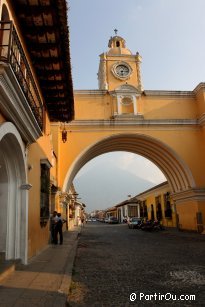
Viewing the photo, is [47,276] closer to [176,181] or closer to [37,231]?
[37,231]

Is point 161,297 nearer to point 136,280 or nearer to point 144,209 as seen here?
point 136,280

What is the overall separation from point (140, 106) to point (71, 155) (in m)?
6.11

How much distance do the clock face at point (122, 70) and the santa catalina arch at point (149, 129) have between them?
3.84ft

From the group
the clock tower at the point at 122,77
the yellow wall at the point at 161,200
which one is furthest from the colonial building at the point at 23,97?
the yellow wall at the point at 161,200

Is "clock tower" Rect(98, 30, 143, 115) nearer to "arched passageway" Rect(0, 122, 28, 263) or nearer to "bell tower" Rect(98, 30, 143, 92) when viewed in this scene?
"bell tower" Rect(98, 30, 143, 92)

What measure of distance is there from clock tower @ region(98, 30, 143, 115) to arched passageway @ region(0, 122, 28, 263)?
49.4 feet

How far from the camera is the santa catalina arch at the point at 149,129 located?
2092cm

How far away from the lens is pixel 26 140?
24.4ft

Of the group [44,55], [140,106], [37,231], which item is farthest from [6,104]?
[140,106]

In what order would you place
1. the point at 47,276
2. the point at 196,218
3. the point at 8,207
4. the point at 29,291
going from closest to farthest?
the point at 29,291 < the point at 47,276 < the point at 8,207 < the point at 196,218

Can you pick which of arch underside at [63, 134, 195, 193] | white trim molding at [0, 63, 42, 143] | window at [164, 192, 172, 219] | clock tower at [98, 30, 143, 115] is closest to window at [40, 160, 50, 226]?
white trim molding at [0, 63, 42, 143]

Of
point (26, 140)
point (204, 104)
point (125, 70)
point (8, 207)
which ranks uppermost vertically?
point (125, 70)

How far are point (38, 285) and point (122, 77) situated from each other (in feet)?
66.2

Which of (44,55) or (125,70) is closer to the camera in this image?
(44,55)
